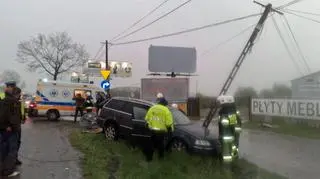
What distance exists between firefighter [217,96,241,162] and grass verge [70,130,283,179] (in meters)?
0.40

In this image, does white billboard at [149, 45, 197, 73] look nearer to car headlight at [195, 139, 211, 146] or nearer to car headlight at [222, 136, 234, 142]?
car headlight at [195, 139, 211, 146]

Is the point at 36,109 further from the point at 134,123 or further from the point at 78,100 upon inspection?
the point at 134,123

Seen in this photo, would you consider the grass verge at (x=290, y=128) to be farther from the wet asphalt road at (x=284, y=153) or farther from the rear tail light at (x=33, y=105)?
the rear tail light at (x=33, y=105)

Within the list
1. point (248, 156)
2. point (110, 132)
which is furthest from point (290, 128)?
point (110, 132)

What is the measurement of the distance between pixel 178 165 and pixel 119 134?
189 inches

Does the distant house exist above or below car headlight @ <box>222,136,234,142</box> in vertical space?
above

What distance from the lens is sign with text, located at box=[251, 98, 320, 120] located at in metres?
24.2

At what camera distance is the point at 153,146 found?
1195 centimetres

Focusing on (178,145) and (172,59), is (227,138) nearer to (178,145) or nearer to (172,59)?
(178,145)

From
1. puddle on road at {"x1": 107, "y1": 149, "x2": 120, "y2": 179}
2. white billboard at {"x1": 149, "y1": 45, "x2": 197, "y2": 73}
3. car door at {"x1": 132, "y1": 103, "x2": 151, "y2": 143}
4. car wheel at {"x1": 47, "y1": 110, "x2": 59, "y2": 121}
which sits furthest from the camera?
white billboard at {"x1": 149, "y1": 45, "x2": 197, "y2": 73}

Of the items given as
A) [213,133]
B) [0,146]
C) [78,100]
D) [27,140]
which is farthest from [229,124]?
[78,100]

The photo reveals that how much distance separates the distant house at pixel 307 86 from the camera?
27156mm

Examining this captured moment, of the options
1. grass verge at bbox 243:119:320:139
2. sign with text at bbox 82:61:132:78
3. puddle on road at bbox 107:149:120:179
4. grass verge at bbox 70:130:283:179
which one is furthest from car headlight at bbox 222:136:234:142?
sign with text at bbox 82:61:132:78

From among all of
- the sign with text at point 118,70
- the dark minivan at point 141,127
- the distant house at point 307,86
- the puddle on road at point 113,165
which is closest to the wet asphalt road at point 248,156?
the puddle on road at point 113,165
